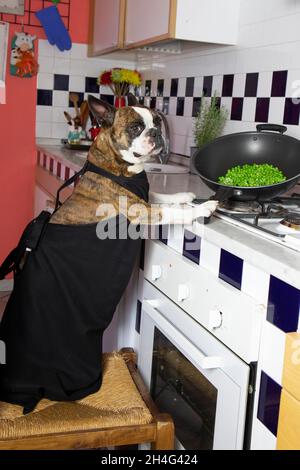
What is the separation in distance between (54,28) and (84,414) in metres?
2.77

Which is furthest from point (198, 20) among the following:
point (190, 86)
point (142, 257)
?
point (142, 257)

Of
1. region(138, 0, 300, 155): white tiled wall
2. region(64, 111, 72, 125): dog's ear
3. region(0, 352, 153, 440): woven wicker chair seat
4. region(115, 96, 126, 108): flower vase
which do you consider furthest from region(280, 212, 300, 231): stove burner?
region(64, 111, 72, 125): dog's ear

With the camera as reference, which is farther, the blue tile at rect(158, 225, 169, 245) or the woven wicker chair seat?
the blue tile at rect(158, 225, 169, 245)

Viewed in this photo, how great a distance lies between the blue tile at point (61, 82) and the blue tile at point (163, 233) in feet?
7.57

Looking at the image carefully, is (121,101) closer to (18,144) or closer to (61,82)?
(61,82)

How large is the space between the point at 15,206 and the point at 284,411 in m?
3.05

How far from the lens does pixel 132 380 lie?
1.67 meters

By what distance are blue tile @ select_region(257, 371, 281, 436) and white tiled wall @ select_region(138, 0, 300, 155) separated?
1.07 metres

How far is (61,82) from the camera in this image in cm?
373

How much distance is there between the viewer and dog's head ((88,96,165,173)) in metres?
1.61

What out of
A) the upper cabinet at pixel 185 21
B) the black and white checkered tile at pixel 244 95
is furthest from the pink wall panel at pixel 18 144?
the upper cabinet at pixel 185 21

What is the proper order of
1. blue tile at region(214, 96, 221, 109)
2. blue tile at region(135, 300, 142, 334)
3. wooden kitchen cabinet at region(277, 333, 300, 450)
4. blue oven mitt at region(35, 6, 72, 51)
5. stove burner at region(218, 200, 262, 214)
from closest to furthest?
wooden kitchen cabinet at region(277, 333, 300, 450)
stove burner at region(218, 200, 262, 214)
blue tile at region(135, 300, 142, 334)
blue tile at region(214, 96, 221, 109)
blue oven mitt at region(35, 6, 72, 51)

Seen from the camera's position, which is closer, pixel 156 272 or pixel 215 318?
pixel 215 318

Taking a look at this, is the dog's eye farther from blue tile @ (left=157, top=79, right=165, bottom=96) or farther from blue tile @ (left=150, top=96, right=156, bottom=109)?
blue tile @ (left=150, top=96, right=156, bottom=109)
